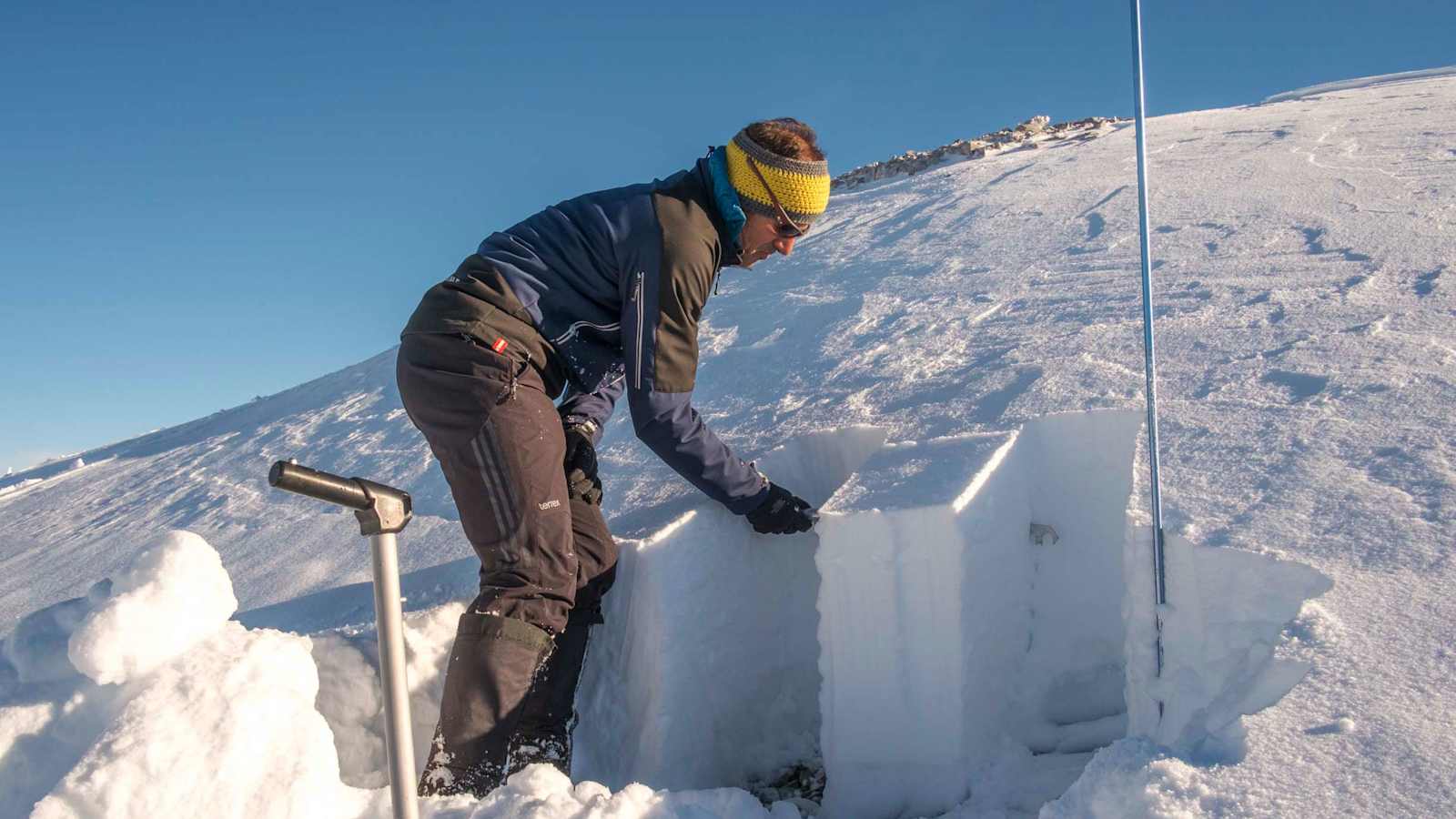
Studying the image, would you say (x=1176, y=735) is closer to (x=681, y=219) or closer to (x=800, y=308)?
(x=681, y=219)

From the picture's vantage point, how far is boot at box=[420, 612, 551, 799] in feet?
5.76

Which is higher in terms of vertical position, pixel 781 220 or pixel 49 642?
pixel 781 220

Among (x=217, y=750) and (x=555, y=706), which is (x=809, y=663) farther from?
(x=217, y=750)

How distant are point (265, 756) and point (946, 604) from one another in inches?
53.8

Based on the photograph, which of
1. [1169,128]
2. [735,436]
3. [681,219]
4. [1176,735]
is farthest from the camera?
[1169,128]

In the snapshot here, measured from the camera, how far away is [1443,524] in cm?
170

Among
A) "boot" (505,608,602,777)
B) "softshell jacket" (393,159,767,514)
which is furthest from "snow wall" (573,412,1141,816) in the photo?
"softshell jacket" (393,159,767,514)

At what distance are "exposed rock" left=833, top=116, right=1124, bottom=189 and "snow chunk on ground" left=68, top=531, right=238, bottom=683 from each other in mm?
9206

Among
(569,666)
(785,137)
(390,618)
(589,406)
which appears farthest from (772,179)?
(390,618)

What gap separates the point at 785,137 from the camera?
209 cm

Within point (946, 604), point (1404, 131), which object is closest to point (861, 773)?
point (946, 604)

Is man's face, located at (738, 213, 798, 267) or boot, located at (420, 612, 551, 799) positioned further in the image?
man's face, located at (738, 213, 798, 267)

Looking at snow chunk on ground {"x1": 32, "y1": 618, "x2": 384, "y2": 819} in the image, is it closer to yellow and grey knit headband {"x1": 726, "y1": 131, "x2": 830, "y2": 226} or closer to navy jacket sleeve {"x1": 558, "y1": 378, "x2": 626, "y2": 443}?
navy jacket sleeve {"x1": 558, "y1": 378, "x2": 626, "y2": 443}

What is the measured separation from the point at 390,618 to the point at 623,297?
3.10 feet
